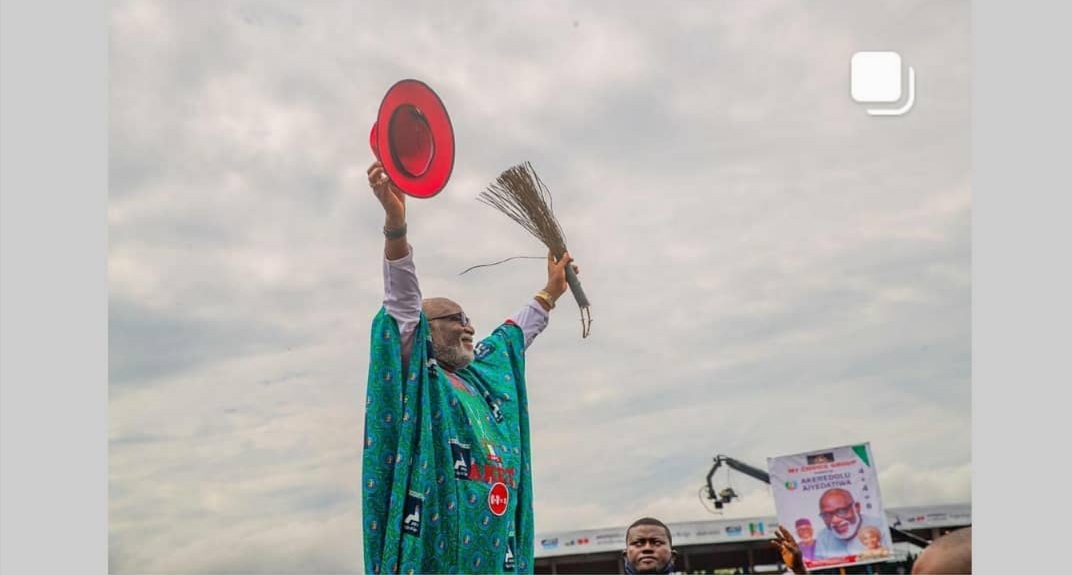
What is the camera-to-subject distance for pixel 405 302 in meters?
3.17

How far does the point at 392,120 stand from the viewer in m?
3.07

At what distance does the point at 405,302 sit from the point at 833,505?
159 cm

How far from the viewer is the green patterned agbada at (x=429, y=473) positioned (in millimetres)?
3090

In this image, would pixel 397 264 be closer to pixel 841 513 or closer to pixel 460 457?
pixel 460 457

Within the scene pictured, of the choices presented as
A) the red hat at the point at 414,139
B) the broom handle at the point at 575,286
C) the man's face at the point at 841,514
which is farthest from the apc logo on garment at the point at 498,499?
the man's face at the point at 841,514

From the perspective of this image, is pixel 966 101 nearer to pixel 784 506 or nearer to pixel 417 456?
pixel 784 506

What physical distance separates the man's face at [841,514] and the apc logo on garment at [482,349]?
46.5 inches

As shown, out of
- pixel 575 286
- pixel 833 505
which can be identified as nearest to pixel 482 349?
pixel 575 286

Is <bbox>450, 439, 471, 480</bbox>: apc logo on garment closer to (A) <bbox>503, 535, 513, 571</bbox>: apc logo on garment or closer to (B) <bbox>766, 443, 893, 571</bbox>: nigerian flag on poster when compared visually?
(A) <bbox>503, 535, 513, 571</bbox>: apc logo on garment

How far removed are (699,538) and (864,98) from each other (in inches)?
96.5

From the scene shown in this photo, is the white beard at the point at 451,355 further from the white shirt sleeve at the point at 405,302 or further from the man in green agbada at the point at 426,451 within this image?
the white shirt sleeve at the point at 405,302

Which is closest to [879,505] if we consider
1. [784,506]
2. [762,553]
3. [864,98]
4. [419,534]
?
[784,506]

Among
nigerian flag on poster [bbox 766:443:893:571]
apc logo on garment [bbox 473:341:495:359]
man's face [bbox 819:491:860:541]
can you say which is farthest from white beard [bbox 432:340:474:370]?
man's face [bbox 819:491:860:541]

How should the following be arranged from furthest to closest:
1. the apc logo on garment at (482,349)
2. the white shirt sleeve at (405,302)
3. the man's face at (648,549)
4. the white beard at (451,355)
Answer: the apc logo on garment at (482,349)
the white beard at (451,355)
the man's face at (648,549)
the white shirt sleeve at (405,302)
